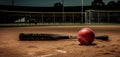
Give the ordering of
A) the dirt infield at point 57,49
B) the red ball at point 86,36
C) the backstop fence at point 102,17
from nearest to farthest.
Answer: the dirt infield at point 57,49, the red ball at point 86,36, the backstop fence at point 102,17

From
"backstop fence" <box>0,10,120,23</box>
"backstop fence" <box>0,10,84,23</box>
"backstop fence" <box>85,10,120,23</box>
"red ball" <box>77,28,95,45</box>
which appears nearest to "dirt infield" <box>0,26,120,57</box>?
"red ball" <box>77,28,95,45</box>

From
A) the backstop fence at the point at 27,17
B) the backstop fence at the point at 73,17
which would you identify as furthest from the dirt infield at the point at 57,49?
the backstop fence at the point at 27,17

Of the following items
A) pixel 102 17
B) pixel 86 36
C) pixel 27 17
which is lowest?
pixel 86 36

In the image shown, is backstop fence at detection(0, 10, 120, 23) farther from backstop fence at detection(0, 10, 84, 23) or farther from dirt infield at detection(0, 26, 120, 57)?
dirt infield at detection(0, 26, 120, 57)

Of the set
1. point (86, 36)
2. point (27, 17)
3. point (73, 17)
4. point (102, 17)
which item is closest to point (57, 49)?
point (86, 36)

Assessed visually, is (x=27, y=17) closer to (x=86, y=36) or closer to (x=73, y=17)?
(x=73, y=17)

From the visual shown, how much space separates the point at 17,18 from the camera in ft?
190

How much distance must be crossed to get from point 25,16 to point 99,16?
18680mm

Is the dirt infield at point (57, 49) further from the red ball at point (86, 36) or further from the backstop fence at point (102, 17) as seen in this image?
the backstop fence at point (102, 17)

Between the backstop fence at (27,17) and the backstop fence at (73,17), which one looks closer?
the backstop fence at (73,17)

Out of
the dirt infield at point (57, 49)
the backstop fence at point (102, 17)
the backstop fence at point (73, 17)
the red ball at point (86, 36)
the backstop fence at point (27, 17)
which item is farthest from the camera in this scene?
the backstop fence at point (27, 17)

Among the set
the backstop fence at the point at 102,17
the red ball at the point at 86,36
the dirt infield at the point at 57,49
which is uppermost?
the backstop fence at the point at 102,17

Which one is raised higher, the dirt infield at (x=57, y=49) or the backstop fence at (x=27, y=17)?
the backstop fence at (x=27, y=17)

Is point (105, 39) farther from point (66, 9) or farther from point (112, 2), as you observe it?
point (112, 2)
